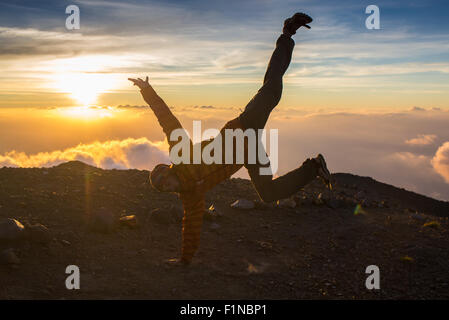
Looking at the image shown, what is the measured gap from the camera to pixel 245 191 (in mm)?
11305

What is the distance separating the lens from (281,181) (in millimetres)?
6336

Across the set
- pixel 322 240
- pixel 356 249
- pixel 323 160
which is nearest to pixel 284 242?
pixel 322 240

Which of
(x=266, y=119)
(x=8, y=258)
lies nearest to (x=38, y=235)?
(x=8, y=258)

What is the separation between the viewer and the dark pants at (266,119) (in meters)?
6.14

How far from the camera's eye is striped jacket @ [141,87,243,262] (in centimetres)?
551

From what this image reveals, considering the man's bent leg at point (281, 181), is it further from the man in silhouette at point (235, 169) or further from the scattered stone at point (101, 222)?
the scattered stone at point (101, 222)

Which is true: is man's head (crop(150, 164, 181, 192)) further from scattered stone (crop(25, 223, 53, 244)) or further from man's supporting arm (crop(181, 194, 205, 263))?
scattered stone (crop(25, 223, 53, 244))

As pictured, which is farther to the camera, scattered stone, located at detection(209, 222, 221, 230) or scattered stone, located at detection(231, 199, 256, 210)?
scattered stone, located at detection(231, 199, 256, 210)

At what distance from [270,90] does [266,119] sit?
0.53 m

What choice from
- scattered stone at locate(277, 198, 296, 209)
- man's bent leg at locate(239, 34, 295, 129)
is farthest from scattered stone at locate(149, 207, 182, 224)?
man's bent leg at locate(239, 34, 295, 129)

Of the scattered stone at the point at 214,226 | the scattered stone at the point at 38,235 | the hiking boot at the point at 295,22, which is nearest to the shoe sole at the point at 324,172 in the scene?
the hiking boot at the point at 295,22

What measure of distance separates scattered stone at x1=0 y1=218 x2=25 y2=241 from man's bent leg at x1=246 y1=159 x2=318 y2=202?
13.5ft
